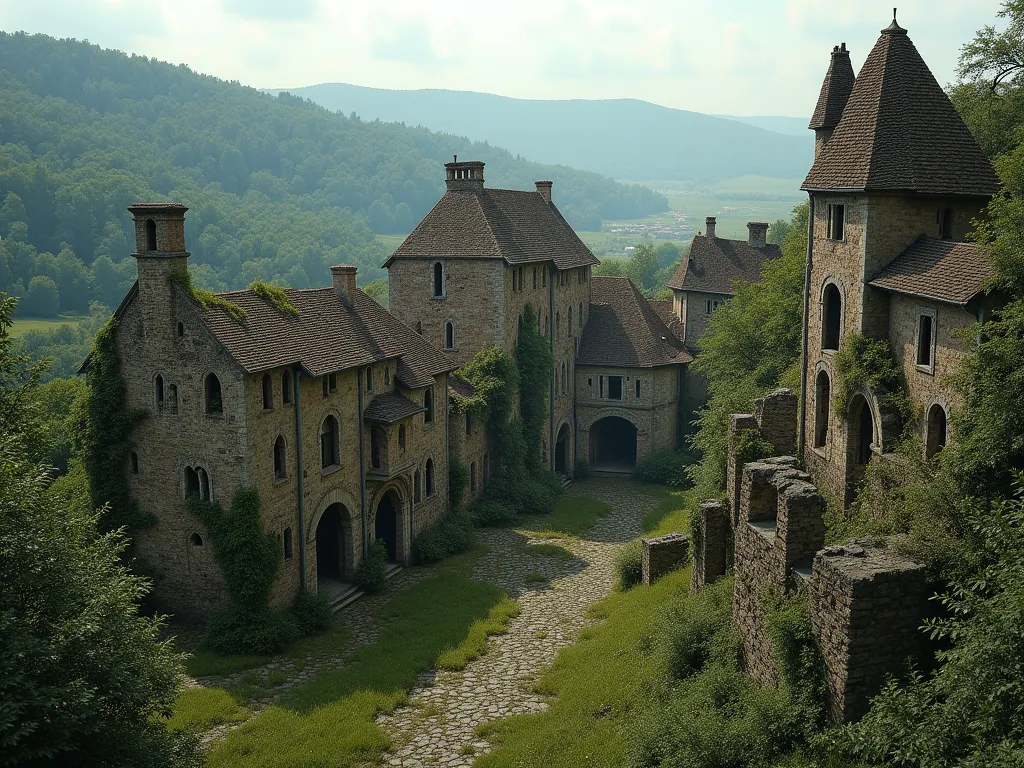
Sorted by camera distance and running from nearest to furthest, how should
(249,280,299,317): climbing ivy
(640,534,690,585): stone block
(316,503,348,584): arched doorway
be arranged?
1. (640,534,690,585): stone block
2. (249,280,299,317): climbing ivy
3. (316,503,348,584): arched doorway

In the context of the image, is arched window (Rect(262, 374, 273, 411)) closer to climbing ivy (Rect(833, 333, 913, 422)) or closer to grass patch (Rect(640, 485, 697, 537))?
grass patch (Rect(640, 485, 697, 537))

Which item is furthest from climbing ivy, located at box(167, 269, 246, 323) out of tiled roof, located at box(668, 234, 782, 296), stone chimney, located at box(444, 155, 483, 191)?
tiled roof, located at box(668, 234, 782, 296)

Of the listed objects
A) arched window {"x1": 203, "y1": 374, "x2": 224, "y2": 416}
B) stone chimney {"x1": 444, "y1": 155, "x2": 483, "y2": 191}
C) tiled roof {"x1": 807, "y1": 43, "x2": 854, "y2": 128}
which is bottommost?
arched window {"x1": 203, "y1": 374, "x2": 224, "y2": 416}

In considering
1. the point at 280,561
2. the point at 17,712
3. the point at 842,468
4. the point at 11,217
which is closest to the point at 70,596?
the point at 17,712

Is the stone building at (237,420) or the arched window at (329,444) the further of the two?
the arched window at (329,444)

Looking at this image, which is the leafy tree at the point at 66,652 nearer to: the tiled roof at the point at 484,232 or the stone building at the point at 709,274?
the tiled roof at the point at 484,232

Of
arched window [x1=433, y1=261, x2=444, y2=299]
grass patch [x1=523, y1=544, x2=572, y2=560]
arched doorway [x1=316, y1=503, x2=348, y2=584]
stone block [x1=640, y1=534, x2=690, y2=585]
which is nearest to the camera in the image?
stone block [x1=640, y1=534, x2=690, y2=585]

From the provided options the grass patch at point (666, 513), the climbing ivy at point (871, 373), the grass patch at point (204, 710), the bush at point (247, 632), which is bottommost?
the grass patch at point (666, 513)

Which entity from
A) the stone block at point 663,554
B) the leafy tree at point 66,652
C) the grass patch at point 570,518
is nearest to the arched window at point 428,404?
the grass patch at point 570,518
